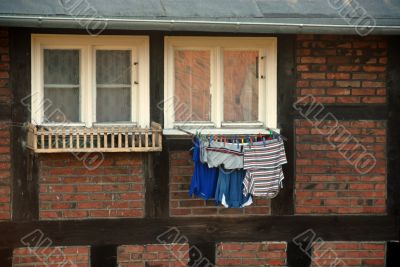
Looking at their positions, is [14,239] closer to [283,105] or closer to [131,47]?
[131,47]

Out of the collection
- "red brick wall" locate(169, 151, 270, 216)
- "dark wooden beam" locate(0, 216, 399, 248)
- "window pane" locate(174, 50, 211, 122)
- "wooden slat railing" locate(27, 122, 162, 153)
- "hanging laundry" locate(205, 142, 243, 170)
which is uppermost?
"window pane" locate(174, 50, 211, 122)

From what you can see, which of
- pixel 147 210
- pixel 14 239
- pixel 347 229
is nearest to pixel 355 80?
pixel 347 229

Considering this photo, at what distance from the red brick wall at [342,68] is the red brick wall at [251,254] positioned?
1579 millimetres

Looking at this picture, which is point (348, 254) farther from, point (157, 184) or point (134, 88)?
point (134, 88)

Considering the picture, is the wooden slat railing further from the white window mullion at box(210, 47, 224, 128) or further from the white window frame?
the white window mullion at box(210, 47, 224, 128)

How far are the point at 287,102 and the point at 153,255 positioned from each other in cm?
203

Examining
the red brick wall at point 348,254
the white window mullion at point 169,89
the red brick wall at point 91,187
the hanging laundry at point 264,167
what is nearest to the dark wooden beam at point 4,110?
the red brick wall at point 91,187

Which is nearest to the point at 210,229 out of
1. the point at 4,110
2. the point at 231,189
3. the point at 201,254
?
the point at 201,254

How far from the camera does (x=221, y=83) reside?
6938mm

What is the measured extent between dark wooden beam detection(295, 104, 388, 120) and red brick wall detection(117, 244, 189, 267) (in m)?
1.80

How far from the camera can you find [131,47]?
6.79 metres

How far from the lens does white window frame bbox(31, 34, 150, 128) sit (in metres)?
6.62

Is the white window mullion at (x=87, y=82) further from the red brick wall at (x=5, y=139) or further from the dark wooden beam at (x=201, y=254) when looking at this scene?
the dark wooden beam at (x=201, y=254)

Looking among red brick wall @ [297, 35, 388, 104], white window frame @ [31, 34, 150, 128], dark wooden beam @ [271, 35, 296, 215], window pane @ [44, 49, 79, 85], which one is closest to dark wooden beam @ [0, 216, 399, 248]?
dark wooden beam @ [271, 35, 296, 215]
